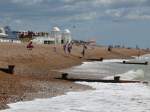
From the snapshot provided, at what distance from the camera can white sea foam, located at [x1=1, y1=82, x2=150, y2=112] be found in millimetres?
18766

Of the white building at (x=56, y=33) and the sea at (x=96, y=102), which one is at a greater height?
the white building at (x=56, y=33)

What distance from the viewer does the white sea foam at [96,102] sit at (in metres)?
18.8

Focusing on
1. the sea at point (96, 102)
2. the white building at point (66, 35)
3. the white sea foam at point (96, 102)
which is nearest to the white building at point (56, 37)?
the white building at point (66, 35)

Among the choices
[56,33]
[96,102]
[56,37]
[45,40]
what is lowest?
[96,102]

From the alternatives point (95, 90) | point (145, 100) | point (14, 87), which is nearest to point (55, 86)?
point (95, 90)

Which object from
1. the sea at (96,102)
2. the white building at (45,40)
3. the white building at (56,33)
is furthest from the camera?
the white building at (56,33)

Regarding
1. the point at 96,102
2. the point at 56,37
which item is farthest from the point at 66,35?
the point at 96,102

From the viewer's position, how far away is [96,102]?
2106cm

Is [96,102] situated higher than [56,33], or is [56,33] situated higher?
[56,33]

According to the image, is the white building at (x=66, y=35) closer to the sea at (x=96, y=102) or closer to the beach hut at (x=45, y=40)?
the beach hut at (x=45, y=40)

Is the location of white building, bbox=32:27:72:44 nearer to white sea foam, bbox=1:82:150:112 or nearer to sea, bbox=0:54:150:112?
sea, bbox=0:54:150:112

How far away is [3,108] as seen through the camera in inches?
700

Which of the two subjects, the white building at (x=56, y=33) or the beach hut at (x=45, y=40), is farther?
the white building at (x=56, y=33)

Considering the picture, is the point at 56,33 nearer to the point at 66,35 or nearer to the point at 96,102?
the point at 66,35
